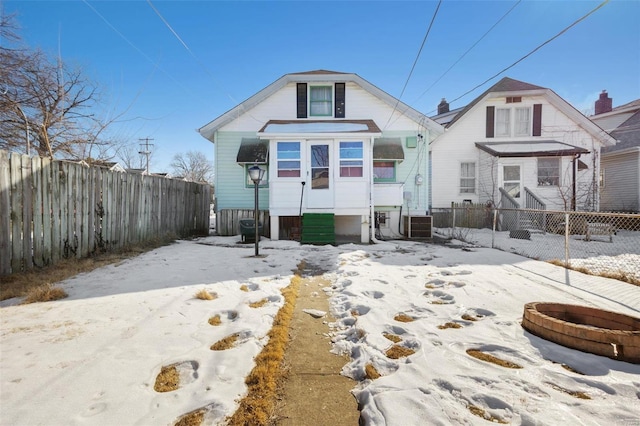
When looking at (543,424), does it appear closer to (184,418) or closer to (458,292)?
(184,418)

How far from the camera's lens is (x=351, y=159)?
34.3ft

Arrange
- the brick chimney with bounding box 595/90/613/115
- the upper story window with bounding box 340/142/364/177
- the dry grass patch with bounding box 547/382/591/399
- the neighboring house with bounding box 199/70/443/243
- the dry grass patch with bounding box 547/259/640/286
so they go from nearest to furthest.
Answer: the dry grass patch with bounding box 547/382/591/399
the dry grass patch with bounding box 547/259/640/286
the upper story window with bounding box 340/142/364/177
the neighboring house with bounding box 199/70/443/243
the brick chimney with bounding box 595/90/613/115

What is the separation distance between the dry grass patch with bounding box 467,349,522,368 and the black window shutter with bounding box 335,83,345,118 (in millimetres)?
11218

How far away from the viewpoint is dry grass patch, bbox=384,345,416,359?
2728mm

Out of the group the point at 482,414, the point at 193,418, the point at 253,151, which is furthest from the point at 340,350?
the point at 253,151

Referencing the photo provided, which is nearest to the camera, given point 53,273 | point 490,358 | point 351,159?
point 490,358

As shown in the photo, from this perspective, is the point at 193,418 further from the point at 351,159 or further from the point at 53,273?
the point at 351,159

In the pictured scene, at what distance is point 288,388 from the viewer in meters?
2.30

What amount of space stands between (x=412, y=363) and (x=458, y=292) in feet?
8.08

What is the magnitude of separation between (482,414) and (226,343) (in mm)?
2293

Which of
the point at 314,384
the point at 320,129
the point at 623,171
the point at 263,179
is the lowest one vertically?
the point at 314,384

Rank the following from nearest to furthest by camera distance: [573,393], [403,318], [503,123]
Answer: [573,393] < [403,318] < [503,123]

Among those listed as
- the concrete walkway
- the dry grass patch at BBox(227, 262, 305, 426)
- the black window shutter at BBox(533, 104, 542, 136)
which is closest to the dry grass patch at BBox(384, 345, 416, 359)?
the concrete walkway

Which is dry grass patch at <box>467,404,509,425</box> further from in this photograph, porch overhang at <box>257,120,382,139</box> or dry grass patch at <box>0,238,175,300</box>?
porch overhang at <box>257,120,382,139</box>
